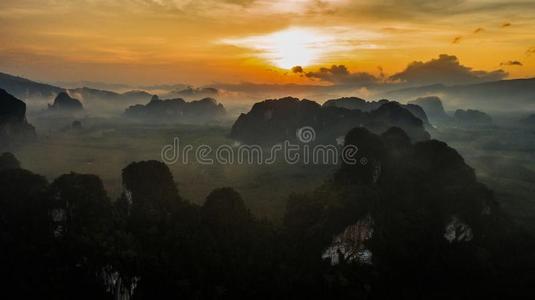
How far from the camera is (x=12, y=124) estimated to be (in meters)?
91.1

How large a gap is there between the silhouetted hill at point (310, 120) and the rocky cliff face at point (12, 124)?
162 feet

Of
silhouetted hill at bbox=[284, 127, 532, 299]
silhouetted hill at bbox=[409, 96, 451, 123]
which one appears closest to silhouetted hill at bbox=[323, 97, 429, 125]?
silhouetted hill at bbox=[409, 96, 451, 123]

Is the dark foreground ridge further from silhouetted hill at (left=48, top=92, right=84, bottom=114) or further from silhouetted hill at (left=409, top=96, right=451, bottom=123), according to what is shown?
silhouetted hill at (left=48, top=92, right=84, bottom=114)

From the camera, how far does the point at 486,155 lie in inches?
3469

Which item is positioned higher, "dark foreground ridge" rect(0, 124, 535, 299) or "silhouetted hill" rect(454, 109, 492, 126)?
"silhouetted hill" rect(454, 109, 492, 126)

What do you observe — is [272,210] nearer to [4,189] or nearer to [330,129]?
[4,189]

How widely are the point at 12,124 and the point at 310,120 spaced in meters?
68.6

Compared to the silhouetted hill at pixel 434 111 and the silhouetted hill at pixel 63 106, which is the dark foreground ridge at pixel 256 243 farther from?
the silhouetted hill at pixel 63 106

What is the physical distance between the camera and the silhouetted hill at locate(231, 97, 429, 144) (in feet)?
301

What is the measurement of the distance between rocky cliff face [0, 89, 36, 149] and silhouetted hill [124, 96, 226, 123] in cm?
7315

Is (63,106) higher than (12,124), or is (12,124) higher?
(63,106)

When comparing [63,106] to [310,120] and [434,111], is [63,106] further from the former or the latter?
[434,111]

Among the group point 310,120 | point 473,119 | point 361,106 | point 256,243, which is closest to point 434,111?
point 473,119

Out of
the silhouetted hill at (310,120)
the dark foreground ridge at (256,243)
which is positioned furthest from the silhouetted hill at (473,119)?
the dark foreground ridge at (256,243)
